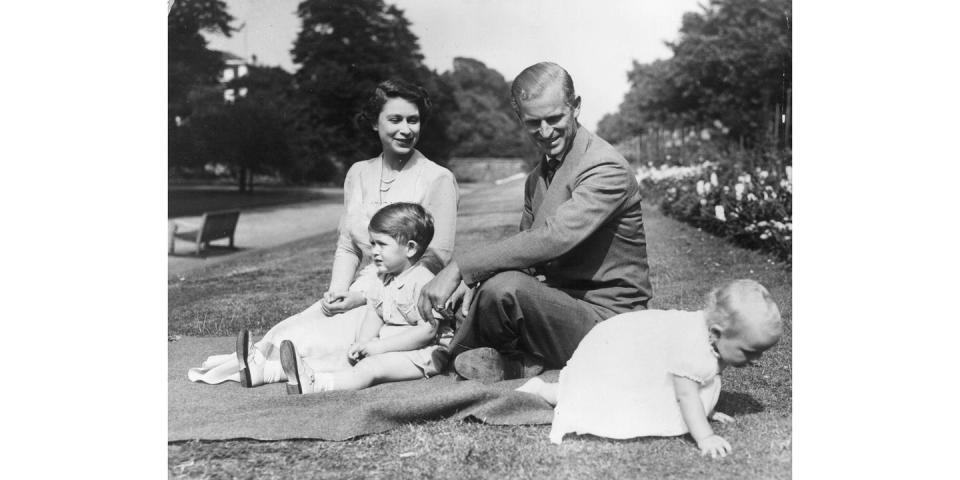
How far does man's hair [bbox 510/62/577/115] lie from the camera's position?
3.26 meters

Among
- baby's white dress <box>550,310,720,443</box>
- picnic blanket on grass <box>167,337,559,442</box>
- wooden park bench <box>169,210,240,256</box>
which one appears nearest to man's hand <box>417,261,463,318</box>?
picnic blanket on grass <box>167,337,559,442</box>

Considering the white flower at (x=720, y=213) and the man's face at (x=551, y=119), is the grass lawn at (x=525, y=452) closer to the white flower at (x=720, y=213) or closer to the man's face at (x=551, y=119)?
the white flower at (x=720, y=213)

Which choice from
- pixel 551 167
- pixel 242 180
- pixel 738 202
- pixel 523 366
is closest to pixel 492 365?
pixel 523 366

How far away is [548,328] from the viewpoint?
Answer: 3.30 m

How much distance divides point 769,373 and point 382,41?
2.45m

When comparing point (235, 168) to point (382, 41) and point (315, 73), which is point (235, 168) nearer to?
point (315, 73)

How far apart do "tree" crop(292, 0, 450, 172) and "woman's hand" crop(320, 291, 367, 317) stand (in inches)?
35.5

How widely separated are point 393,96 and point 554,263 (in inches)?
45.4

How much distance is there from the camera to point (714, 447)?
2.80 m

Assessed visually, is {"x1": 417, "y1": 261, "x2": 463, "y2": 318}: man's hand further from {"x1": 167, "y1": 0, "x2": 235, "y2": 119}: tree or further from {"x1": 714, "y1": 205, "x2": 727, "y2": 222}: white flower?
{"x1": 714, "y1": 205, "x2": 727, "y2": 222}: white flower

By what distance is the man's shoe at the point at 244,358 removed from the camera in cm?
357

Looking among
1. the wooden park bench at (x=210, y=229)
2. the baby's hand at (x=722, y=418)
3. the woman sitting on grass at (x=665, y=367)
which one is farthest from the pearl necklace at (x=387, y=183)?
the baby's hand at (x=722, y=418)

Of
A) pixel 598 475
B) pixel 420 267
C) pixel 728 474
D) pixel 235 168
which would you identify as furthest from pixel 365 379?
pixel 235 168

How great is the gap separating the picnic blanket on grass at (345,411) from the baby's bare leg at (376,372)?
101 mm
